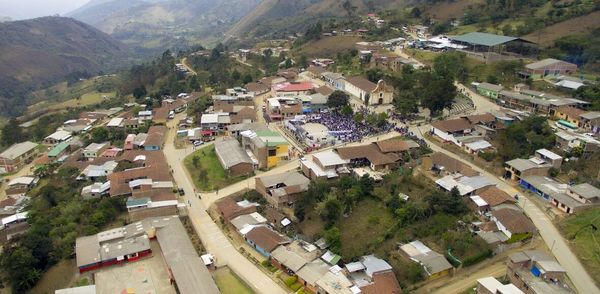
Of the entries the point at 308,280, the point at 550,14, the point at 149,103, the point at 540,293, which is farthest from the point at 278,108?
the point at 550,14

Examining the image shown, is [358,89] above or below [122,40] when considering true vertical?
above

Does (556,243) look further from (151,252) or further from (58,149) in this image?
(58,149)

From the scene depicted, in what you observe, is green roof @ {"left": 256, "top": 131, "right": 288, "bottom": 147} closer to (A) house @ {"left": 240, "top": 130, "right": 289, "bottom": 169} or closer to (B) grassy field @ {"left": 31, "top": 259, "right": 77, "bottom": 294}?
(A) house @ {"left": 240, "top": 130, "right": 289, "bottom": 169}

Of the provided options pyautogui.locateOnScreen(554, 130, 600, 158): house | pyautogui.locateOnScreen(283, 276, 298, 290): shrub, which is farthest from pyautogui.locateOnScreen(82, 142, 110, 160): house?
pyautogui.locateOnScreen(554, 130, 600, 158): house

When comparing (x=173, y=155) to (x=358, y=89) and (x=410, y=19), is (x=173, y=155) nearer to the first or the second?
(x=358, y=89)

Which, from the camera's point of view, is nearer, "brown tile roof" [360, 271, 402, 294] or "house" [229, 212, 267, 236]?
"brown tile roof" [360, 271, 402, 294]

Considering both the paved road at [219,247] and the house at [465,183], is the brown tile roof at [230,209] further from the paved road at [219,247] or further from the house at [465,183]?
the house at [465,183]

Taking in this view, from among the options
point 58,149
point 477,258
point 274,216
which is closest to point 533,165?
point 477,258
